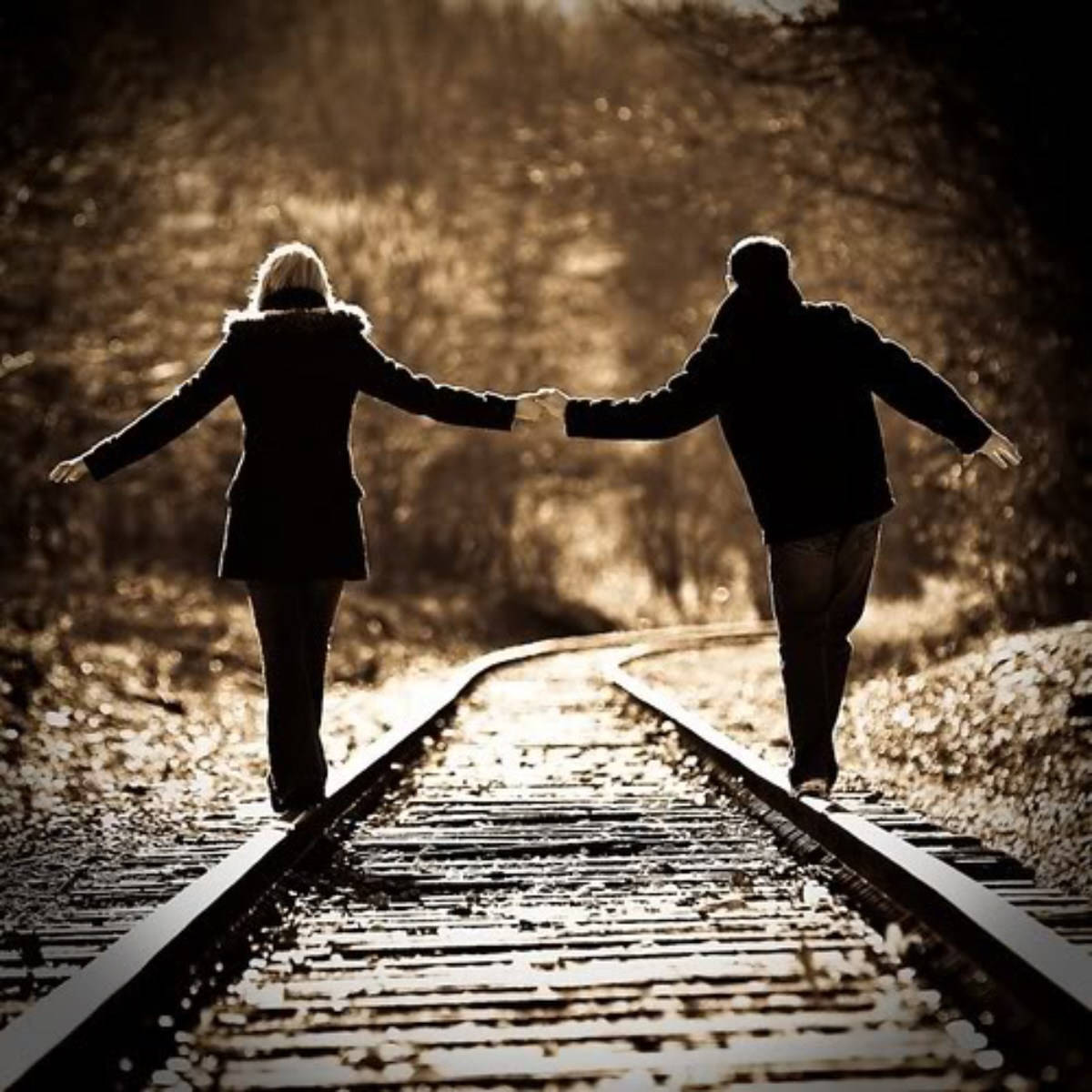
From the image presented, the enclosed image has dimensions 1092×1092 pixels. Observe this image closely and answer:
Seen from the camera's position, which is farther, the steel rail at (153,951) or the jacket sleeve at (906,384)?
the jacket sleeve at (906,384)

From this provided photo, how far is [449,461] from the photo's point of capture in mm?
36531

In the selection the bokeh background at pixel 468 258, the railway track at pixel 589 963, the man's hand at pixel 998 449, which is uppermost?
the bokeh background at pixel 468 258

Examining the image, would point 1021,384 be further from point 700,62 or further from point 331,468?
point 331,468

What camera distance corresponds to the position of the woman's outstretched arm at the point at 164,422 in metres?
7.44

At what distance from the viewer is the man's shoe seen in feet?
24.6

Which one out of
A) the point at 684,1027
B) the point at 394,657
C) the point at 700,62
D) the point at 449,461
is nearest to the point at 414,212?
the point at 449,461

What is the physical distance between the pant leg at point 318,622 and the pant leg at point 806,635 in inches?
64.5

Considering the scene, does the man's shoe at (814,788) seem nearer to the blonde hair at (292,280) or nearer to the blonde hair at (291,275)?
the blonde hair at (292,280)

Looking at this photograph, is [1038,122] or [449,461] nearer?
[1038,122]

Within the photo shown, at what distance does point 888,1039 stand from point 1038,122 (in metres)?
11.8

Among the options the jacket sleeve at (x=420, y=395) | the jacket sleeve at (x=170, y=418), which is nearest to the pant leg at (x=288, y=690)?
the jacket sleeve at (x=170, y=418)

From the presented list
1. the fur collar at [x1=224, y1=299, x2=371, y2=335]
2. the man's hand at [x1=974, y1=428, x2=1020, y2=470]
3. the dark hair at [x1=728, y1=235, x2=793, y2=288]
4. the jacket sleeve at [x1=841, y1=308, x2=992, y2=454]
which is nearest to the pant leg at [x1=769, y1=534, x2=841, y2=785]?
the jacket sleeve at [x1=841, y1=308, x2=992, y2=454]

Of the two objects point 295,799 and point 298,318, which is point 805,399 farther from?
point 295,799

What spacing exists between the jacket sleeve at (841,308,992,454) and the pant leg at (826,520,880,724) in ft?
1.40
